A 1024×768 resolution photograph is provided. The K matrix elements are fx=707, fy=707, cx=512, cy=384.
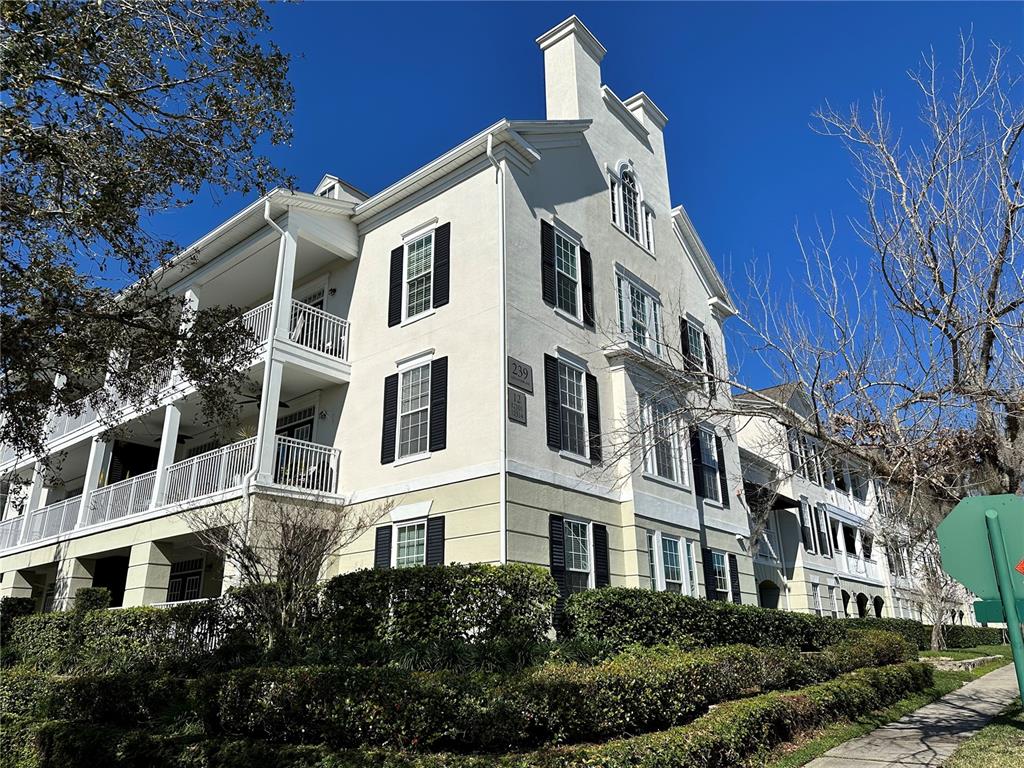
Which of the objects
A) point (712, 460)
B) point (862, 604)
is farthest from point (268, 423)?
point (862, 604)

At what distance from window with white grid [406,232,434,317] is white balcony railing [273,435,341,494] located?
381 centimetres

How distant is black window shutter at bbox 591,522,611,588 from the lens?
15.0 metres

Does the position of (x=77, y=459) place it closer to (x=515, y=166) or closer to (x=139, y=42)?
(x=515, y=166)

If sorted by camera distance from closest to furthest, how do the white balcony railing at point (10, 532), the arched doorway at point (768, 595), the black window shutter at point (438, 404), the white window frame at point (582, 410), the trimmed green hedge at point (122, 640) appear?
1. the trimmed green hedge at point (122, 640)
2. the black window shutter at point (438, 404)
3. the white window frame at point (582, 410)
4. the white balcony railing at point (10, 532)
5. the arched doorway at point (768, 595)

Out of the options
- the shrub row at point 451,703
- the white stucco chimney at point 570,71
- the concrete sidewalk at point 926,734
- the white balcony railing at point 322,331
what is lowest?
the concrete sidewalk at point 926,734

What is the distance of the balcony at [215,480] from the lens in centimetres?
1570

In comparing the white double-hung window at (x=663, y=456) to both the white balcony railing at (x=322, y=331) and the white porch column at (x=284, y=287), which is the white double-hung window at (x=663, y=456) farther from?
the white porch column at (x=284, y=287)

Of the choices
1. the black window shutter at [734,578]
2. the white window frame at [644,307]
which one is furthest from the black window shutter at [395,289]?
the black window shutter at [734,578]

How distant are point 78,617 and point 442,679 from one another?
40.9 ft

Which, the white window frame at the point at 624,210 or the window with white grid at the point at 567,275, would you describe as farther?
the white window frame at the point at 624,210

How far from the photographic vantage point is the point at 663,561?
16.9 metres

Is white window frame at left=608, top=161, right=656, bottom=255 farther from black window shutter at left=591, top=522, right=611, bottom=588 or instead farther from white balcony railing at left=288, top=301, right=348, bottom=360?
black window shutter at left=591, top=522, right=611, bottom=588

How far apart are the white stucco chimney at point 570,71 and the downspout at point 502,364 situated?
4180 mm

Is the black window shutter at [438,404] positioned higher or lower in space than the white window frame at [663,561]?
higher
